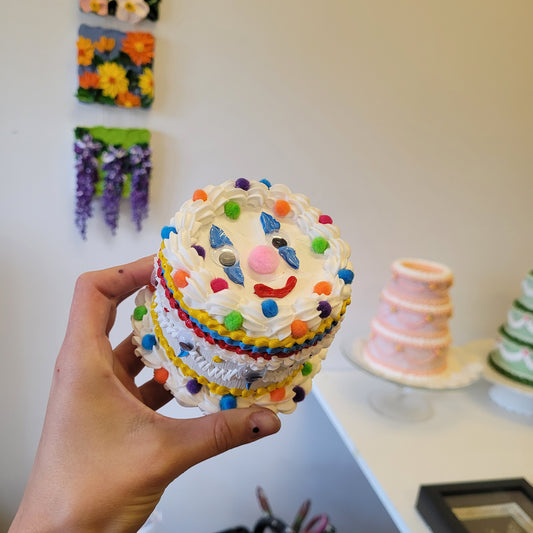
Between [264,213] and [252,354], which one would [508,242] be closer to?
[264,213]

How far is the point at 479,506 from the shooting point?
3.58ft

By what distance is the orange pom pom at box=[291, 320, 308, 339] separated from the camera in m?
0.71

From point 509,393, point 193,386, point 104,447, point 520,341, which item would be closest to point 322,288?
point 193,386

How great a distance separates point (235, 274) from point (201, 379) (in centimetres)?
19

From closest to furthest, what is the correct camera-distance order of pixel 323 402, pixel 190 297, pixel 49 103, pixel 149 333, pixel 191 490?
1. pixel 190 297
2. pixel 149 333
3. pixel 49 103
4. pixel 323 402
5. pixel 191 490

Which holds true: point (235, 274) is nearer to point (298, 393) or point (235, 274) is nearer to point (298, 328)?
point (298, 328)

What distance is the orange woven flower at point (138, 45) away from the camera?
1195 millimetres

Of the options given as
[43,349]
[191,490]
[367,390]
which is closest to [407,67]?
[367,390]

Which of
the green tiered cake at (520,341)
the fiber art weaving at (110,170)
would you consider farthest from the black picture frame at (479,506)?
the fiber art weaving at (110,170)

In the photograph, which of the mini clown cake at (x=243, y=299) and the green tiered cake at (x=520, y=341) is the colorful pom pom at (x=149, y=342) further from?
the green tiered cake at (x=520, y=341)

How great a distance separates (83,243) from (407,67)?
1063 mm

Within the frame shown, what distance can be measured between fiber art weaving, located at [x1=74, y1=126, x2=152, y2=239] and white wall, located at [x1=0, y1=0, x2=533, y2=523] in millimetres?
44

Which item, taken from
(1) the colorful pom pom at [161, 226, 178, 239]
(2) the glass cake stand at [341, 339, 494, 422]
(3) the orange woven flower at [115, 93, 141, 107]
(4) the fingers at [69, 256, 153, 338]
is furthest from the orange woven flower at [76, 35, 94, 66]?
(2) the glass cake stand at [341, 339, 494, 422]

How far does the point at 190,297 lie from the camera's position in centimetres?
70
